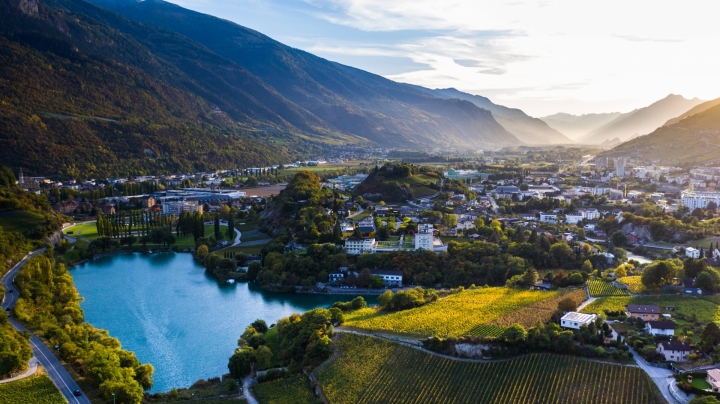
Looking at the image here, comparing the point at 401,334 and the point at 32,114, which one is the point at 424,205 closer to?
the point at 401,334

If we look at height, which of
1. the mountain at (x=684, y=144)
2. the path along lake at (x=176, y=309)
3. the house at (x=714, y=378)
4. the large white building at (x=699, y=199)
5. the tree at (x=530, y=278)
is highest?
the mountain at (x=684, y=144)


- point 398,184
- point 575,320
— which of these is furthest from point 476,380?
point 398,184

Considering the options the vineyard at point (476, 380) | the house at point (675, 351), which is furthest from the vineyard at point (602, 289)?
the vineyard at point (476, 380)

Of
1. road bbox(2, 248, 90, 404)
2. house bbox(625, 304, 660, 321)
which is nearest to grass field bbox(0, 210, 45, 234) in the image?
road bbox(2, 248, 90, 404)

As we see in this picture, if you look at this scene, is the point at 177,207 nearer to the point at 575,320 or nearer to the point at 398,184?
the point at 398,184

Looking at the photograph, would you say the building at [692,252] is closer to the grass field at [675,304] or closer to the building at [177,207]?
the grass field at [675,304]

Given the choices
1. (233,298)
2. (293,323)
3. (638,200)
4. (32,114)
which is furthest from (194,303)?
(32,114)
